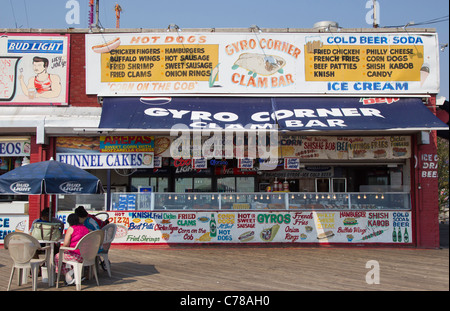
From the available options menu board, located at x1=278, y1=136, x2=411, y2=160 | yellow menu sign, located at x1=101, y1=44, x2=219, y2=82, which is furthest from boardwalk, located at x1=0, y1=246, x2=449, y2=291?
yellow menu sign, located at x1=101, y1=44, x2=219, y2=82

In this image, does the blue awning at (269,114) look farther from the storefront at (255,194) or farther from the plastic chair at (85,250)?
the plastic chair at (85,250)

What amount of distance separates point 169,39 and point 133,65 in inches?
49.2

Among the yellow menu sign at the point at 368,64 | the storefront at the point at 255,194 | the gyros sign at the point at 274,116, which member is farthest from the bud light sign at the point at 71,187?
the yellow menu sign at the point at 368,64

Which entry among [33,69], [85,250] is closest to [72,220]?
[85,250]

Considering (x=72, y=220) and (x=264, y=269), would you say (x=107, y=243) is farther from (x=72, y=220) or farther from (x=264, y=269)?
(x=264, y=269)

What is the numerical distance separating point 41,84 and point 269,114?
21.2 feet

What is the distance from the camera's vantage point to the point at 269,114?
11.3 metres

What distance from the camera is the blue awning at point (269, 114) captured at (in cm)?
1058

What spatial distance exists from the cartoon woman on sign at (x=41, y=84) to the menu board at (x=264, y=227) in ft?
11.1

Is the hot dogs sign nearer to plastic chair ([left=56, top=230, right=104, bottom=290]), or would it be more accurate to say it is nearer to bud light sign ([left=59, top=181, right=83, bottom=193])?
bud light sign ([left=59, top=181, right=83, bottom=193])

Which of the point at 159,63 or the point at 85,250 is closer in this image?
the point at 85,250

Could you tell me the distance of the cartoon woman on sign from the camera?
1227cm

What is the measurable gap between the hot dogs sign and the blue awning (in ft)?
1.01

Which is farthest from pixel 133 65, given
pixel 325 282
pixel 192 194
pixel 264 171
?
pixel 325 282
